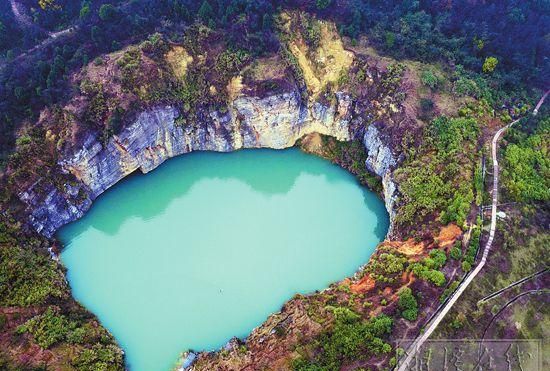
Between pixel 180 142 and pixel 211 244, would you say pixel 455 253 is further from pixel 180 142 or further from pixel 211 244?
pixel 180 142

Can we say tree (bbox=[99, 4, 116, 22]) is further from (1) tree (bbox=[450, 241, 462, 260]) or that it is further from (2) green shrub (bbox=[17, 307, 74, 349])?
(1) tree (bbox=[450, 241, 462, 260])

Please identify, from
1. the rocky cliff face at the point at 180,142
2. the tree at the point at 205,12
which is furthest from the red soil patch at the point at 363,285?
the tree at the point at 205,12

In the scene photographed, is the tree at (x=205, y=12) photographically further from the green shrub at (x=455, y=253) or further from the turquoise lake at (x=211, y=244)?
the green shrub at (x=455, y=253)

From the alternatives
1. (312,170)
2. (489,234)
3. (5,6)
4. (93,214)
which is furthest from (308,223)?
(5,6)

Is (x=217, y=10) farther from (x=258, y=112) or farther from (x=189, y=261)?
(x=189, y=261)

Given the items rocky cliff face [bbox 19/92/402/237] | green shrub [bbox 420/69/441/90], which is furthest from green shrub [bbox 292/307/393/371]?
green shrub [bbox 420/69/441/90]
